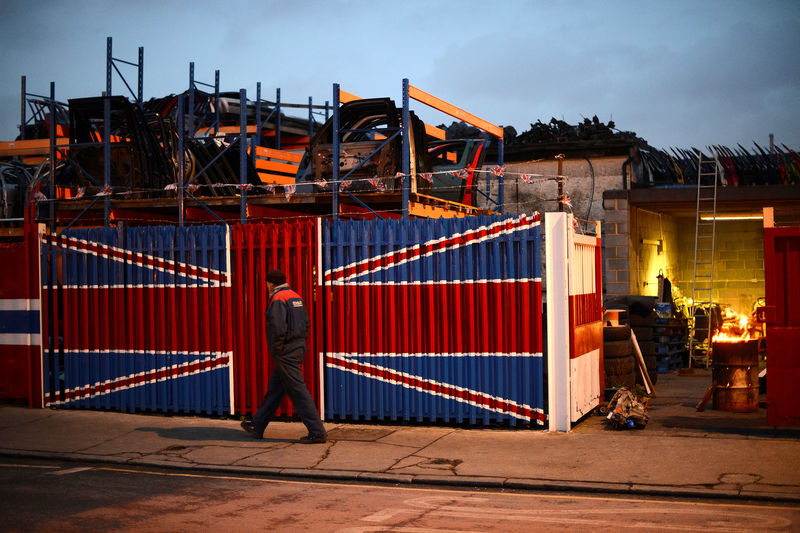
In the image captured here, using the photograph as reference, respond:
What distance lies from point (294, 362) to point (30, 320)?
4754mm

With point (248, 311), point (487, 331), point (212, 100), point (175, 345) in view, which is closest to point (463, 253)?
point (487, 331)

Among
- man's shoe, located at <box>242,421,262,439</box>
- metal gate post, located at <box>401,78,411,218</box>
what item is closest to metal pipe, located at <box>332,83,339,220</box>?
metal gate post, located at <box>401,78,411,218</box>

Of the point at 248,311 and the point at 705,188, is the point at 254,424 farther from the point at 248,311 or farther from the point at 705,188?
the point at 705,188

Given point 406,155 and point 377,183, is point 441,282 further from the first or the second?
point 377,183

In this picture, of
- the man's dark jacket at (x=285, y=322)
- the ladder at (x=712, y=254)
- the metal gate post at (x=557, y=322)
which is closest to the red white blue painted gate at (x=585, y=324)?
the metal gate post at (x=557, y=322)

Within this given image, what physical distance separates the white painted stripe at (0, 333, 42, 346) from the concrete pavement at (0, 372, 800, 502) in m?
1.08

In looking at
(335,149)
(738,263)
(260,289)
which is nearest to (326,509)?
(260,289)

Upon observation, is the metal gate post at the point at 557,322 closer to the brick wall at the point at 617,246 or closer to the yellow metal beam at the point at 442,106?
the yellow metal beam at the point at 442,106

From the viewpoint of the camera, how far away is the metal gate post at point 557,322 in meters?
10.1

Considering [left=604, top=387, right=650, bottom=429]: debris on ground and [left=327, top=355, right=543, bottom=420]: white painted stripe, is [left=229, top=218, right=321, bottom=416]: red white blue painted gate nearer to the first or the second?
[left=327, top=355, right=543, bottom=420]: white painted stripe

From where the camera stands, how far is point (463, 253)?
10461mm

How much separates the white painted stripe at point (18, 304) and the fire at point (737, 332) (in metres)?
9.25

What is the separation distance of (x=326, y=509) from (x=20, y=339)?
23.7ft

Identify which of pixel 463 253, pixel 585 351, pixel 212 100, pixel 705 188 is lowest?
pixel 585 351
